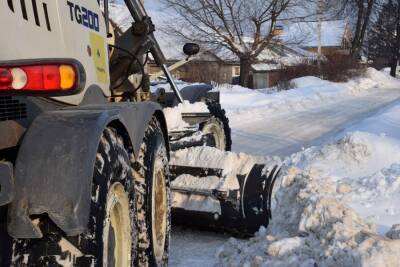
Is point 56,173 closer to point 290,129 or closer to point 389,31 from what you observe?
point 290,129

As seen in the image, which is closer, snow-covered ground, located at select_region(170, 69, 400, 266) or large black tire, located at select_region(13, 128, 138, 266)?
large black tire, located at select_region(13, 128, 138, 266)

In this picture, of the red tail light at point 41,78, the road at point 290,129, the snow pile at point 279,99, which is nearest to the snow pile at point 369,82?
the snow pile at point 279,99

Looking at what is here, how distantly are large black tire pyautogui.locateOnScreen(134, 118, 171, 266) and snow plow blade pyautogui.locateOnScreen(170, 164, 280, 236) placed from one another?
71 cm

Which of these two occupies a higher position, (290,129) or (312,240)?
(312,240)

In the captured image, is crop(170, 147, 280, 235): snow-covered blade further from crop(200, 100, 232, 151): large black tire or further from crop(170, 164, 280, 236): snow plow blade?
crop(200, 100, 232, 151): large black tire

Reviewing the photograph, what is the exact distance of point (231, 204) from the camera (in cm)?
478

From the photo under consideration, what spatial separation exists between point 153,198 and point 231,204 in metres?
1.19

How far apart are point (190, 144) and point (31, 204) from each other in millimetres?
3694

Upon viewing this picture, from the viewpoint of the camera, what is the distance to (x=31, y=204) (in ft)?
7.07

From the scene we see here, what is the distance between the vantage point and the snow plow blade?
187 inches

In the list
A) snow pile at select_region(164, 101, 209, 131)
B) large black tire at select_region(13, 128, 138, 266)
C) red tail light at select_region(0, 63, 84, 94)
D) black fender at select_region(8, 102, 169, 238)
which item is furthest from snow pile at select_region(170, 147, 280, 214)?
red tail light at select_region(0, 63, 84, 94)

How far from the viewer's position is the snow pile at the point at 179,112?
6184 mm

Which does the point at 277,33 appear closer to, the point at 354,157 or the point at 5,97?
the point at 354,157

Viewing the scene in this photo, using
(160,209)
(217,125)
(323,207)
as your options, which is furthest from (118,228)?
(217,125)
